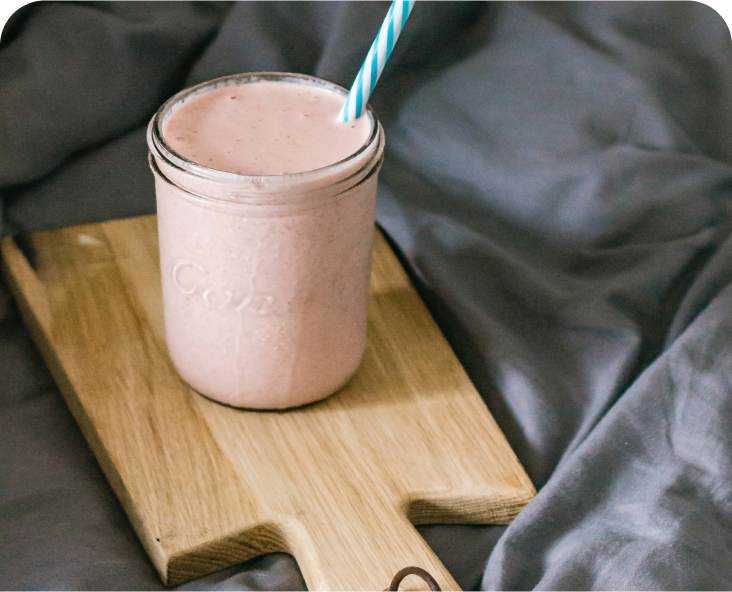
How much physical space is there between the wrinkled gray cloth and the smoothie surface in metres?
0.23

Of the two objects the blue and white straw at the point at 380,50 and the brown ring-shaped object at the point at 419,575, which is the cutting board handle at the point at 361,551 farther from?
the blue and white straw at the point at 380,50

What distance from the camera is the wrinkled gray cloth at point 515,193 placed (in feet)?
2.23

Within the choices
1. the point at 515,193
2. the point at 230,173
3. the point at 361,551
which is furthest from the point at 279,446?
the point at 515,193

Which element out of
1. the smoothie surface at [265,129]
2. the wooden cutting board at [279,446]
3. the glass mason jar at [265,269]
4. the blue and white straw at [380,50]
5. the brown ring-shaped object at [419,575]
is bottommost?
the wooden cutting board at [279,446]

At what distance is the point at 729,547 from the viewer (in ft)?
2.05

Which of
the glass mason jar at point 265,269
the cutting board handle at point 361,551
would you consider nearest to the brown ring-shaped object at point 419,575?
the cutting board handle at point 361,551

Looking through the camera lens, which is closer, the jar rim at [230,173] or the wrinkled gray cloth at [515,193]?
the jar rim at [230,173]

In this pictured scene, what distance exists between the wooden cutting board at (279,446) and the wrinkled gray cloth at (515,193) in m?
0.03

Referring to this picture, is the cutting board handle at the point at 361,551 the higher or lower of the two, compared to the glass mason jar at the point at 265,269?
lower

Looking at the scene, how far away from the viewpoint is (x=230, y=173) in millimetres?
571

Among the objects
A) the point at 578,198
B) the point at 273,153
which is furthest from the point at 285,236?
the point at 578,198

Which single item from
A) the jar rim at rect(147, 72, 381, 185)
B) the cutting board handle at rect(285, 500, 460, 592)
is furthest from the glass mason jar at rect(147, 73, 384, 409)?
the cutting board handle at rect(285, 500, 460, 592)

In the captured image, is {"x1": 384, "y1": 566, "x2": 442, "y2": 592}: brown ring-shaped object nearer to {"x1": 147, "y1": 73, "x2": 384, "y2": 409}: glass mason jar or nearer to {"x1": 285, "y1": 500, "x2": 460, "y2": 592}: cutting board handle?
{"x1": 285, "y1": 500, "x2": 460, "y2": 592}: cutting board handle

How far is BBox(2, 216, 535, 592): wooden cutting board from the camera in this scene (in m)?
0.61
